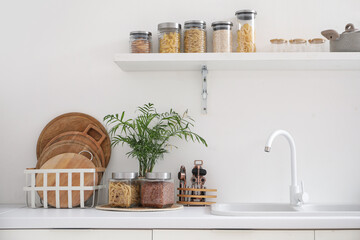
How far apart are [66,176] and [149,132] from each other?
0.42 m

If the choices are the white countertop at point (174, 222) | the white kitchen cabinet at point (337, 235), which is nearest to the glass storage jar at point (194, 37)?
the white countertop at point (174, 222)

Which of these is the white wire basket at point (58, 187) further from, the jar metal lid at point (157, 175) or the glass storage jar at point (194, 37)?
the glass storage jar at point (194, 37)

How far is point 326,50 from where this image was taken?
7.67ft

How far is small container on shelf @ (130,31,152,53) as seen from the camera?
2189 mm

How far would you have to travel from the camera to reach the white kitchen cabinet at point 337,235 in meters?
1.69

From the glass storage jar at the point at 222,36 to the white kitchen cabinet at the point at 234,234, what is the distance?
861 millimetres

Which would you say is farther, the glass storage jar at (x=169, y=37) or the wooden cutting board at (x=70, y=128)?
the wooden cutting board at (x=70, y=128)

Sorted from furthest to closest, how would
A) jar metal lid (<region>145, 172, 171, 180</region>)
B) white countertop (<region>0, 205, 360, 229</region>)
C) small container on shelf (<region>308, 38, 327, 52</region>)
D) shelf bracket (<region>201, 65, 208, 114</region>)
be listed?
shelf bracket (<region>201, 65, 208, 114</region>) < small container on shelf (<region>308, 38, 327, 52</region>) < jar metal lid (<region>145, 172, 171, 180</region>) < white countertop (<region>0, 205, 360, 229</region>)

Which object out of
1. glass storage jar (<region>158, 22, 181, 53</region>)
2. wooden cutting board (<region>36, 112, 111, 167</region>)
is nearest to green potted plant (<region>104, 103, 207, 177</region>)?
wooden cutting board (<region>36, 112, 111, 167</region>)

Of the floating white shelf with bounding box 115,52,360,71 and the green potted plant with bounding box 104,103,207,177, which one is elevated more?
the floating white shelf with bounding box 115,52,360,71

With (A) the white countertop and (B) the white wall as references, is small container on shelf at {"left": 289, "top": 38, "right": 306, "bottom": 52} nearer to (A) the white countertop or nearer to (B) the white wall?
(B) the white wall

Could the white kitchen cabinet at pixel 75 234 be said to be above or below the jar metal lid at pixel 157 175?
below

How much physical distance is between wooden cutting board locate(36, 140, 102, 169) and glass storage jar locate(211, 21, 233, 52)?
0.75 metres

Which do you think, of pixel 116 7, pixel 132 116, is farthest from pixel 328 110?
pixel 116 7
